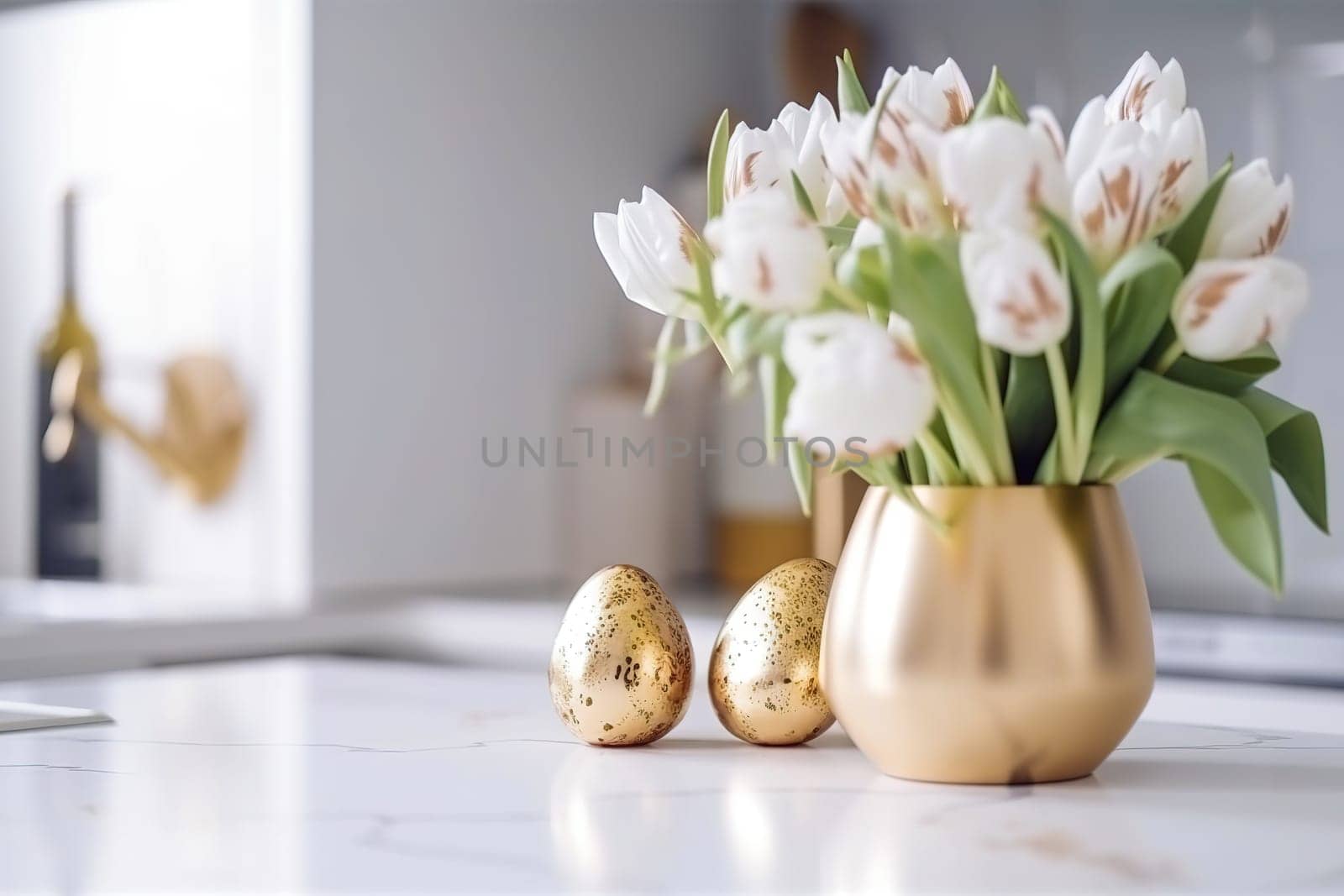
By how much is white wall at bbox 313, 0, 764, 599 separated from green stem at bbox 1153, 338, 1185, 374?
4.92 ft

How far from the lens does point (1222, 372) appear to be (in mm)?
732

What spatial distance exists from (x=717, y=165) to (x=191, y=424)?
1499 millimetres

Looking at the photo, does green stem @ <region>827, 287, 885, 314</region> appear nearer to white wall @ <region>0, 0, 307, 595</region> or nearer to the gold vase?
the gold vase

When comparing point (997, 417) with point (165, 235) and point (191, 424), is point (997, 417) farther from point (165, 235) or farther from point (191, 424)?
point (165, 235)

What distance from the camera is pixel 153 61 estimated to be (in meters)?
2.23

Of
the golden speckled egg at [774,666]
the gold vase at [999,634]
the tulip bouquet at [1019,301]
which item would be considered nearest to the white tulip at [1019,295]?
the tulip bouquet at [1019,301]

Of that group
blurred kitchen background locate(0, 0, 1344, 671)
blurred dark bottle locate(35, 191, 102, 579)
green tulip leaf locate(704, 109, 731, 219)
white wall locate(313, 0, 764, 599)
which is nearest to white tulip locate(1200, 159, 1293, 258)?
green tulip leaf locate(704, 109, 731, 219)

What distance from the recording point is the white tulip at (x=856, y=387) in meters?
0.63

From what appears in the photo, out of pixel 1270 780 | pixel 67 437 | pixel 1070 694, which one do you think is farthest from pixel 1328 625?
pixel 67 437

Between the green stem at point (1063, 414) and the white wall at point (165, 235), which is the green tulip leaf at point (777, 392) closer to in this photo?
the green stem at point (1063, 414)

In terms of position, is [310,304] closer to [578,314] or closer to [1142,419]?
[578,314]

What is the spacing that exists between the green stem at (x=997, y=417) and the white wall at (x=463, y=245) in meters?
1.47

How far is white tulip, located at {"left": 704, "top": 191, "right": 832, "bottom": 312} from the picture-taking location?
2.18 feet

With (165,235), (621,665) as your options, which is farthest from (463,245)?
(621,665)
